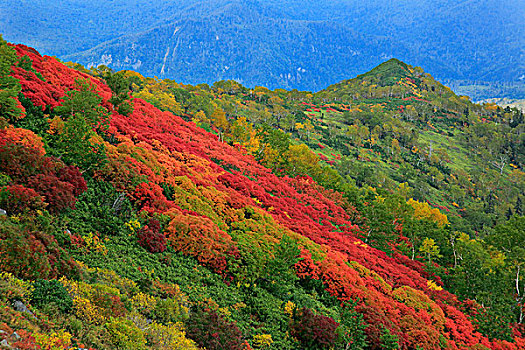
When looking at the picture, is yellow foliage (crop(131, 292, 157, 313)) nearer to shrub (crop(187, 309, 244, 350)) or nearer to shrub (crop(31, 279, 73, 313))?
shrub (crop(187, 309, 244, 350))

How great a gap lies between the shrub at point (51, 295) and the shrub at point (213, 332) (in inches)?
220

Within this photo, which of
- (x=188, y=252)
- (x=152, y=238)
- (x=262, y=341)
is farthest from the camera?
(x=188, y=252)

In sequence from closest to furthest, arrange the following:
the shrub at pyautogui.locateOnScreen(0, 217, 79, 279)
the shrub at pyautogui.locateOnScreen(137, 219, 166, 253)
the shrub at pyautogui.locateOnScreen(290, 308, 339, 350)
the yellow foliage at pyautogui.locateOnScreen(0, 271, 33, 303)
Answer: the yellow foliage at pyautogui.locateOnScreen(0, 271, 33, 303), the shrub at pyautogui.locateOnScreen(0, 217, 79, 279), the shrub at pyautogui.locateOnScreen(290, 308, 339, 350), the shrub at pyautogui.locateOnScreen(137, 219, 166, 253)

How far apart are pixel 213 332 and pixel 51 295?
7.10 metres

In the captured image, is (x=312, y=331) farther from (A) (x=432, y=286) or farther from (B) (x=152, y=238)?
(A) (x=432, y=286)

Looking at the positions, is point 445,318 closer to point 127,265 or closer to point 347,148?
point 127,265

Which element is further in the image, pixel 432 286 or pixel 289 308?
pixel 432 286

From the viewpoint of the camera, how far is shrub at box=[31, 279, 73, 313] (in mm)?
12602

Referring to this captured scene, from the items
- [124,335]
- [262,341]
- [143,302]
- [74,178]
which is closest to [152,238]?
[74,178]

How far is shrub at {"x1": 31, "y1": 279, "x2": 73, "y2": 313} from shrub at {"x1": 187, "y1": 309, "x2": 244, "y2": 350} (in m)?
5.58

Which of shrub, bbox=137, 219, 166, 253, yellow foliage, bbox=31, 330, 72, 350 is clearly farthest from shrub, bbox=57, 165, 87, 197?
yellow foliage, bbox=31, 330, 72, 350

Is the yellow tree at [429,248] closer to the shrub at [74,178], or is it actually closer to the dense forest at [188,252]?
the dense forest at [188,252]

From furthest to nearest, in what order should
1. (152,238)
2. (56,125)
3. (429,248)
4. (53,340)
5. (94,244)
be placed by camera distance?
(429,248) → (56,125) → (152,238) → (94,244) → (53,340)

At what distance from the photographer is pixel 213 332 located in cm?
1661
